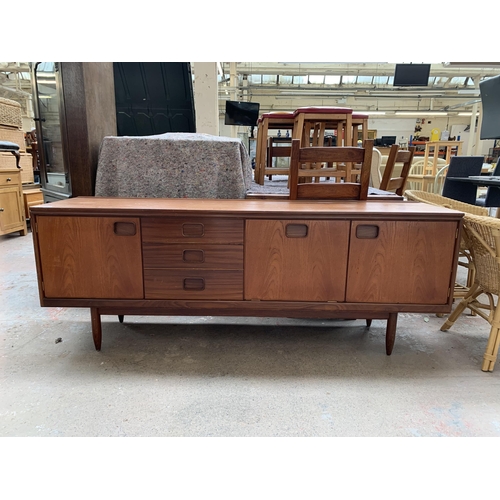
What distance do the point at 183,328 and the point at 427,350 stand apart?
1171 millimetres

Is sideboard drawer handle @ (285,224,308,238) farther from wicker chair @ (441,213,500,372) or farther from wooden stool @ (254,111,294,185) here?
wooden stool @ (254,111,294,185)

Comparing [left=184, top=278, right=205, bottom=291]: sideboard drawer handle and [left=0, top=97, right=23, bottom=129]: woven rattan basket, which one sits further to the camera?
[left=0, top=97, right=23, bottom=129]: woven rattan basket

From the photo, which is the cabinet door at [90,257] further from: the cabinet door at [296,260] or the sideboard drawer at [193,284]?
the cabinet door at [296,260]

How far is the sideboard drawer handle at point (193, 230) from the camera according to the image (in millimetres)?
1412

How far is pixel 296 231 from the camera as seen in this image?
1.40 m

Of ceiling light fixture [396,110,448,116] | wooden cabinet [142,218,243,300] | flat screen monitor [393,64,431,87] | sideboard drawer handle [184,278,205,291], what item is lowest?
sideboard drawer handle [184,278,205,291]

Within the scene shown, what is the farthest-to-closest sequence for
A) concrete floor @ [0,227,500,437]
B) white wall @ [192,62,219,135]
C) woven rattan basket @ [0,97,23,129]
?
1. woven rattan basket @ [0,97,23,129]
2. white wall @ [192,62,219,135]
3. concrete floor @ [0,227,500,437]

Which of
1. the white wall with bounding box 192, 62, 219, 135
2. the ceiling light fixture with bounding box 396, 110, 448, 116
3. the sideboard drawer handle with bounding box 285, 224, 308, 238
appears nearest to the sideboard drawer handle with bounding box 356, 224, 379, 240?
the sideboard drawer handle with bounding box 285, 224, 308, 238

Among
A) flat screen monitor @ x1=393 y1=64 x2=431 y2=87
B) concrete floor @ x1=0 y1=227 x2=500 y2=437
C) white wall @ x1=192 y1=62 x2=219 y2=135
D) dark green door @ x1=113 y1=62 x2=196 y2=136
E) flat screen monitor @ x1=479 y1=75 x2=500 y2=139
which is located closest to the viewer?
concrete floor @ x1=0 y1=227 x2=500 y2=437

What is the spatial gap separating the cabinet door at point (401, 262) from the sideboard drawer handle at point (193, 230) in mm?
587

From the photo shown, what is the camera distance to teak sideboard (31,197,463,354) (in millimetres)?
1383

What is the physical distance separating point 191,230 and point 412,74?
20.5 feet

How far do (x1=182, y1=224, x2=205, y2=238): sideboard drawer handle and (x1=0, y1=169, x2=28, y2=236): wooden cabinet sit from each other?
3.30m

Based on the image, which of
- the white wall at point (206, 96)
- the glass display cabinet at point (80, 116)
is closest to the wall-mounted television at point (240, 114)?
the white wall at point (206, 96)
